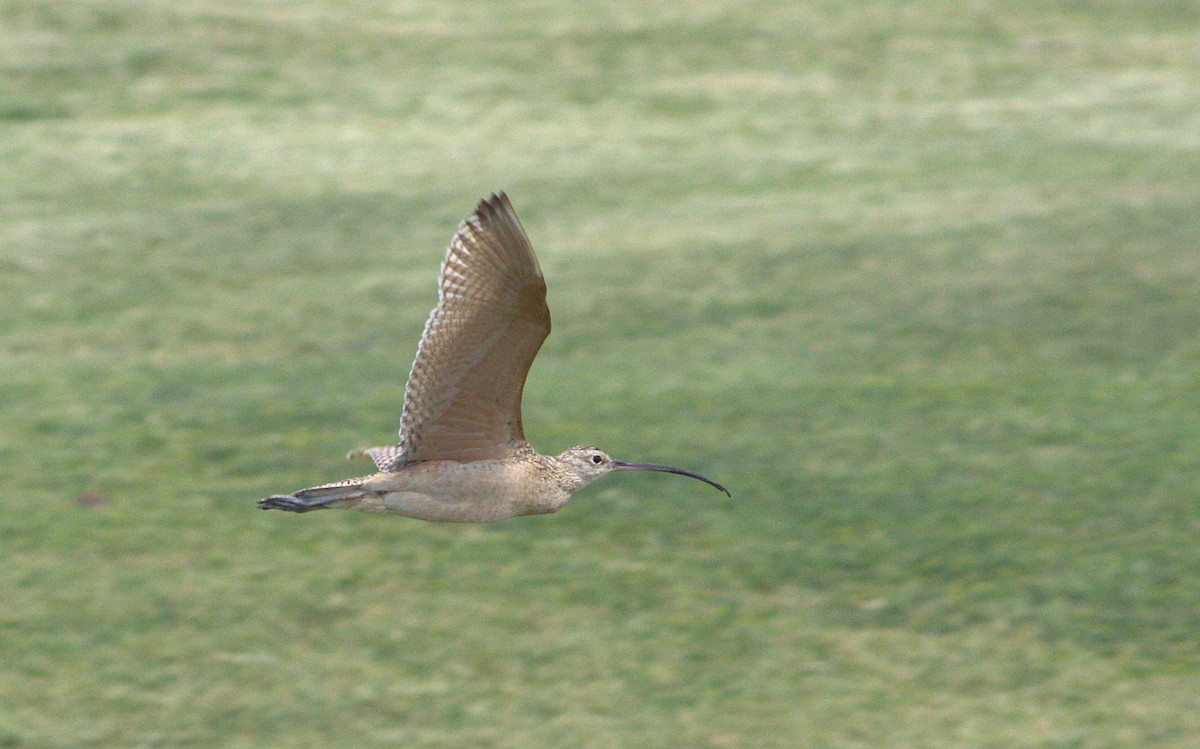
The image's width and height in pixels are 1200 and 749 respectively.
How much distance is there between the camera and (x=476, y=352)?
615cm

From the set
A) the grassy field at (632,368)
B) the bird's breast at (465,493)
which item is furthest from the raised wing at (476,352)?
the grassy field at (632,368)

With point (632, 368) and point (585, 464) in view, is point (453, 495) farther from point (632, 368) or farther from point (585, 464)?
point (632, 368)

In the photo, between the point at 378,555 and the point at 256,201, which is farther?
the point at 256,201

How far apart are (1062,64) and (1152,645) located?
53.0 ft

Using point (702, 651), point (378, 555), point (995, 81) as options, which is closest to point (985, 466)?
point (702, 651)

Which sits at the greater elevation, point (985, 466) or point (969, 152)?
point (969, 152)

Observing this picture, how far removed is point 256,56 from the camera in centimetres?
2583

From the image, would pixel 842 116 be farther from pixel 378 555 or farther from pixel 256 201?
pixel 378 555

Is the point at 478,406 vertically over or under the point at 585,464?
over

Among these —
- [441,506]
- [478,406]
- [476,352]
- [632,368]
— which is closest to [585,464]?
[478,406]

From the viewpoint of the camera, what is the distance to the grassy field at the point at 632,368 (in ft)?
37.9

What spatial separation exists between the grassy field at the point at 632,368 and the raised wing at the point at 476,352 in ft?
16.5

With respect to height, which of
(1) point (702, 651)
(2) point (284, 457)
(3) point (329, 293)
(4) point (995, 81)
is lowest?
(1) point (702, 651)

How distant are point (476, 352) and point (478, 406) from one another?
0.19 m
